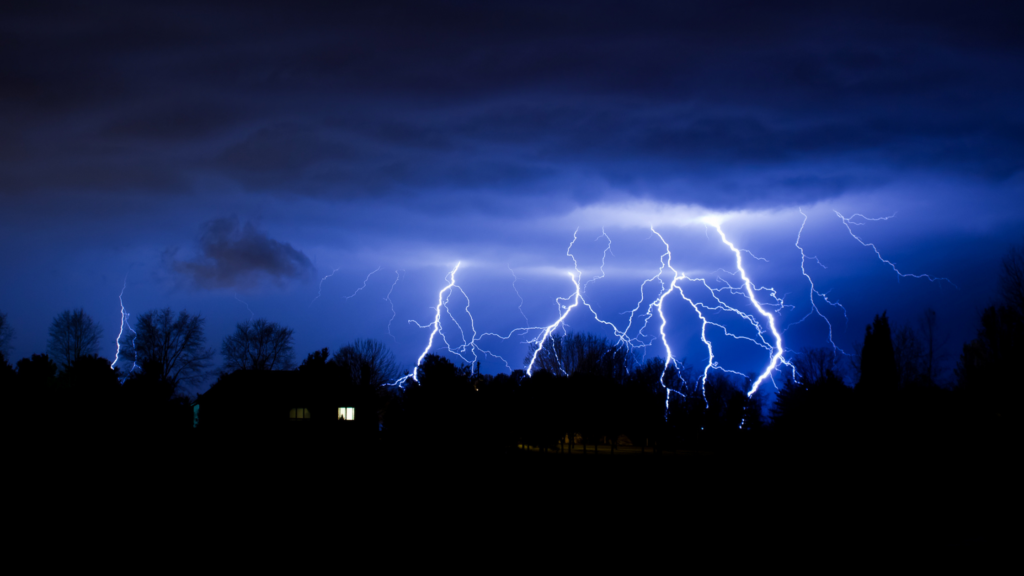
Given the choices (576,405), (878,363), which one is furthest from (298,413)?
(878,363)

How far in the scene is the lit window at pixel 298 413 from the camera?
3469 cm

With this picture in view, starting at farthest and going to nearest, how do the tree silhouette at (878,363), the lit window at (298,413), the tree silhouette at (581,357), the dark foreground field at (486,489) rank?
the tree silhouette at (581,357) → the lit window at (298,413) → the tree silhouette at (878,363) → the dark foreground field at (486,489)

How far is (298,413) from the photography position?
3478 cm

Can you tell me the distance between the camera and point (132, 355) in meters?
47.8

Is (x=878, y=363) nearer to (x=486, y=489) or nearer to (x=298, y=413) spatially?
(x=486, y=489)

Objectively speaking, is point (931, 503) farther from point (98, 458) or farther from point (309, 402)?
point (309, 402)

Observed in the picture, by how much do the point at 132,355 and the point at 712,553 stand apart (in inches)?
2036

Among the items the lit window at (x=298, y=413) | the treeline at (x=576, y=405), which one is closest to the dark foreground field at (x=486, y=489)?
the treeline at (x=576, y=405)

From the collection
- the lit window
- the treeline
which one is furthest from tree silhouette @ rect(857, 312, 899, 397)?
the lit window

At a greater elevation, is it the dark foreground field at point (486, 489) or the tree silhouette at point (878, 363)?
the tree silhouette at point (878, 363)

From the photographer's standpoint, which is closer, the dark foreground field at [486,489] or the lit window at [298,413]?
the dark foreground field at [486,489]

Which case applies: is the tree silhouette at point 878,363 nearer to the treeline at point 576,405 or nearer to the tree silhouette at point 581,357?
the treeline at point 576,405

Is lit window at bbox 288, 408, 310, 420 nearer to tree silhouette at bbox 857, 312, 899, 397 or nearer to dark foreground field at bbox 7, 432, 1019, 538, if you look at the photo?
dark foreground field at bbox 7, 432, 1019, 538

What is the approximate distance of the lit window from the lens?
34.7 metres
